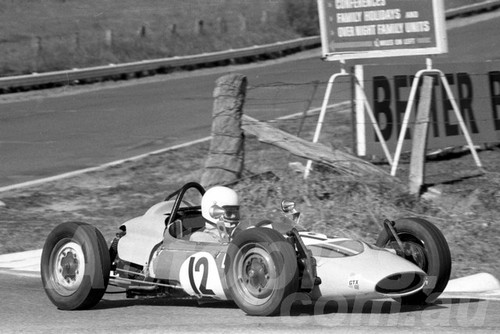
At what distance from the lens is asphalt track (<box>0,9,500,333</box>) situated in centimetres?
689

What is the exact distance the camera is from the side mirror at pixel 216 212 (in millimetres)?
7705

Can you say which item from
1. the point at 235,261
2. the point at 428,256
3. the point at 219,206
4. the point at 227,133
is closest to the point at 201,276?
the point at 235,261

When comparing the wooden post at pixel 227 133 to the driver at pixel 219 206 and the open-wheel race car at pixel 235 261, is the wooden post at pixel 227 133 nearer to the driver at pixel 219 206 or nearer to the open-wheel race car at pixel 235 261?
the open-wheel race car at pixel 235 261

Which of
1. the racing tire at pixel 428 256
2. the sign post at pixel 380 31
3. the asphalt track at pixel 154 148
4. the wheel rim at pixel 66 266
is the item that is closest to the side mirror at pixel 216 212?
the asphalt track at pixel 154 148

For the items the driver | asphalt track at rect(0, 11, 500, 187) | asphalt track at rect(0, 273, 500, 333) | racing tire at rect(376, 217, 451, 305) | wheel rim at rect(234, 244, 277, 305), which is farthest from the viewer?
asphalt track at rect(0, 11, 500, 187)

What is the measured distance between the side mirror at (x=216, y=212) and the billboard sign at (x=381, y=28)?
6.36m

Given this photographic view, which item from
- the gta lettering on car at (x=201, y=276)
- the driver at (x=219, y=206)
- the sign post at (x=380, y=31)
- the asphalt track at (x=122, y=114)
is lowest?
the asphalt track at (x=122, y=114)

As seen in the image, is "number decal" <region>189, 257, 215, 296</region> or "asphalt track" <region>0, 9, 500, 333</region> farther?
"number decal" <region>189, 257, 215, 296</region>

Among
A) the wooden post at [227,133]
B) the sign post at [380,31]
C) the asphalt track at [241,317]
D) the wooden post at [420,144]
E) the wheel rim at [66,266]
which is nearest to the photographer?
the asphalt track at [241,317]

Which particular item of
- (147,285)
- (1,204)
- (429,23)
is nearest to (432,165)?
(429,23)

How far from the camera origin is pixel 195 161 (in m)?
15.4

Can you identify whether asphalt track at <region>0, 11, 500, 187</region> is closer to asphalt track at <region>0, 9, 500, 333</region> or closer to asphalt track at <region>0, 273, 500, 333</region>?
asphalt track at <region>0, 9, 500, 333</region>

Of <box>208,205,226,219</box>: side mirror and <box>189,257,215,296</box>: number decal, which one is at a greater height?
<box>208,205,226,219</box>: side mirror

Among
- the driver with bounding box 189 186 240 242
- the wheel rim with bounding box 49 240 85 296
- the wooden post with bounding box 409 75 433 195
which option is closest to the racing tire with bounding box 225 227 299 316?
the driver with bounding box 189 186 240 242
